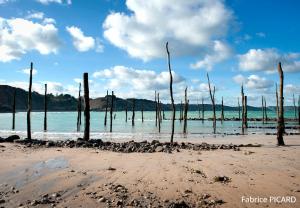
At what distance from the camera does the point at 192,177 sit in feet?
32.6

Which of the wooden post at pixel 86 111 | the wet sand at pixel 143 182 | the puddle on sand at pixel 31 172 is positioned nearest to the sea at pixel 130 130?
the wooden post at pixel 86 111

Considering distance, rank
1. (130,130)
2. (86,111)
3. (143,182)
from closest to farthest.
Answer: (143,182) → (86,111) → (130,130)

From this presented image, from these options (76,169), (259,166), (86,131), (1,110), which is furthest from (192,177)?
(1,110)

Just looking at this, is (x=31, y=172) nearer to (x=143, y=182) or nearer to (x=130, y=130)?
(x=143, y=182)

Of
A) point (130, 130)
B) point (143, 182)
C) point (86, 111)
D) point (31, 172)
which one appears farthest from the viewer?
point (130, 130)

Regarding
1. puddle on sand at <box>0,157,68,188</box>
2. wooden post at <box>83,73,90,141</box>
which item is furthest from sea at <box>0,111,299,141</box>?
puddle on sand at <box>0,157,68,188</box>

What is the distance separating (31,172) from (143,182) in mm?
4093

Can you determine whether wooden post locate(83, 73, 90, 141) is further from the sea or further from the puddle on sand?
the puddle on sand

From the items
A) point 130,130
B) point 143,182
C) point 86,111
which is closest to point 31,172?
point 143,182

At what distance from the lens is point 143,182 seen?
9312mm

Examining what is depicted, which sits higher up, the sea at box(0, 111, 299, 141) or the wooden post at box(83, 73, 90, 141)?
the wooden post at box(83, 73, 90, 141)

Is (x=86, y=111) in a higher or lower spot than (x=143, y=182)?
higher

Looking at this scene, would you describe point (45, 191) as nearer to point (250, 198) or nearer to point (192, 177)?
point (192, 177)

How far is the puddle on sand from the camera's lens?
9688 millimetres
